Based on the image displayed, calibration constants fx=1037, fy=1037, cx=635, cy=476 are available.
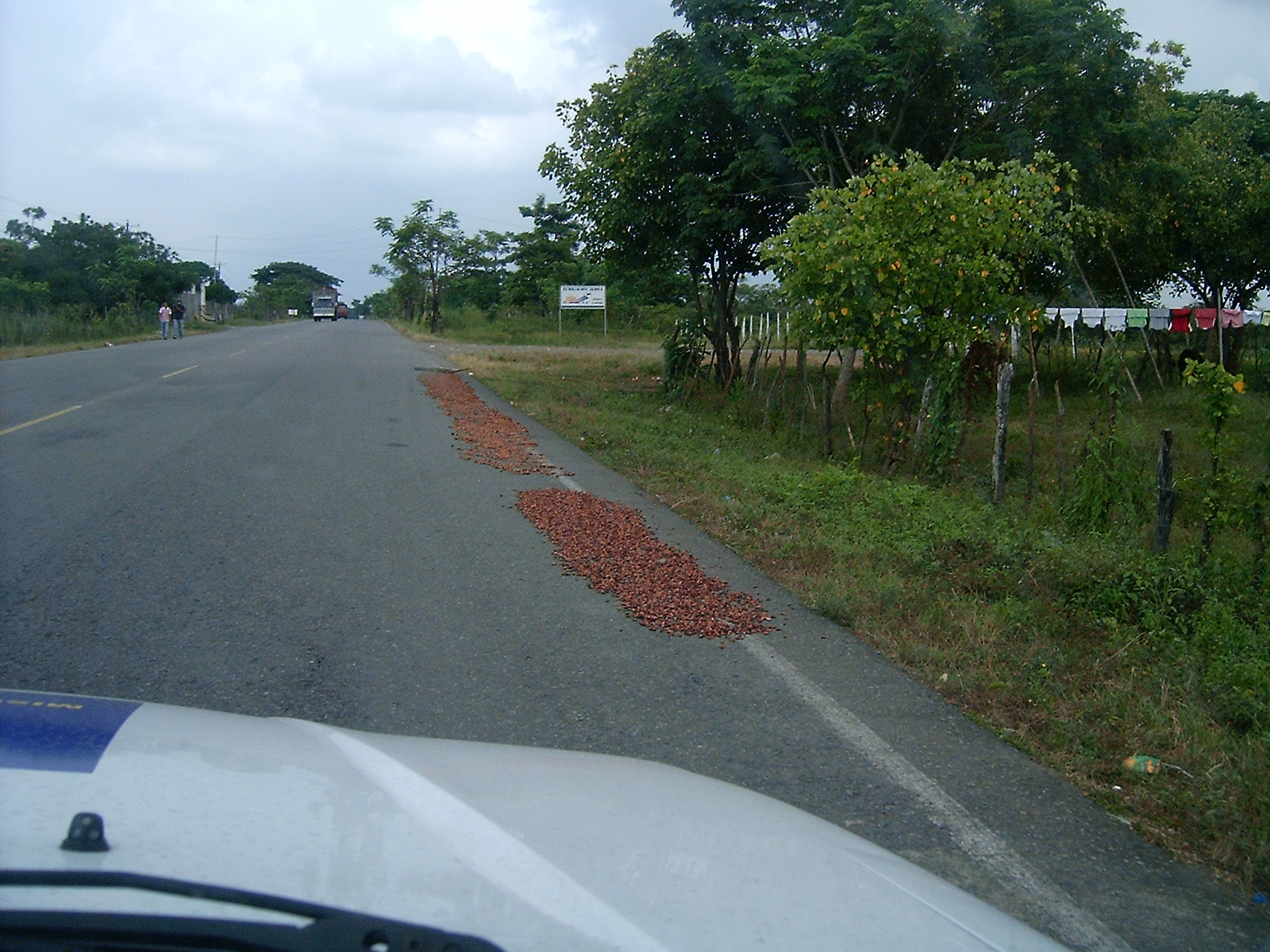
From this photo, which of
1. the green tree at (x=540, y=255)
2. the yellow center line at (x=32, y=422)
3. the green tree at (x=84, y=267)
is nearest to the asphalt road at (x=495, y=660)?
the yellow center line at (x=32, y=422)

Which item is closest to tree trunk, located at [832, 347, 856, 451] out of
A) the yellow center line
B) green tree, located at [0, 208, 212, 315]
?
the yellow center line

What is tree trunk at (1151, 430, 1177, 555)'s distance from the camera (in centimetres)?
730

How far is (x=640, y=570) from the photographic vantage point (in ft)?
23.6

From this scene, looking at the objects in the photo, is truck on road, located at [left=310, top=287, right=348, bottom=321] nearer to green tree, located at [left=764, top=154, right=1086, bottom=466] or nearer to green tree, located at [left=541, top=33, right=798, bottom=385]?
green tree, located at [left=541, top=33, right=798, bottom=385]

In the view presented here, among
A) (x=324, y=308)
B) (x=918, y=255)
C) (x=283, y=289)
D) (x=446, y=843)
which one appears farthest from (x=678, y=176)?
(x=283, y=289)

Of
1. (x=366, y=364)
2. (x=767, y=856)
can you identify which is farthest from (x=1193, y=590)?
Result: (x=366, y=364)

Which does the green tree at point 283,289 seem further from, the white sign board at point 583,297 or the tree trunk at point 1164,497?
the tree trunk at point 1164,497

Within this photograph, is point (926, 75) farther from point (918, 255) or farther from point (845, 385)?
point (918, 255)

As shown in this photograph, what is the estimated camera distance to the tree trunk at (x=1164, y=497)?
7305 mm

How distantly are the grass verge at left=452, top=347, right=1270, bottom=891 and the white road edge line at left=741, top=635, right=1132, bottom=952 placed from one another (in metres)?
0.66

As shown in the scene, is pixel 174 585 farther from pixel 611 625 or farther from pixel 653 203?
pixel 653 203

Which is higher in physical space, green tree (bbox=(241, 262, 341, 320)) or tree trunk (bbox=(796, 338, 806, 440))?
green tree (bbox=(241, 262, 341, 320))

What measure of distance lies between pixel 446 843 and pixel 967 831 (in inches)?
102

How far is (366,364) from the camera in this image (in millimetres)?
26375
